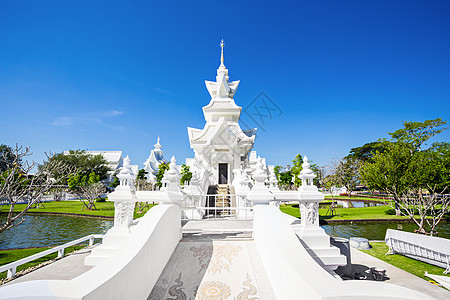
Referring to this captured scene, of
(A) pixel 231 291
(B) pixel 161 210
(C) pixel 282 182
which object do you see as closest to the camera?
(A) pixel 231 291

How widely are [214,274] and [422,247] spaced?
10225 millimetres

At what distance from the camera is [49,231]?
16562mm

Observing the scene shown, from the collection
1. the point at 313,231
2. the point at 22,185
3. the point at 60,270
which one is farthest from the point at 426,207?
the point at 22,185

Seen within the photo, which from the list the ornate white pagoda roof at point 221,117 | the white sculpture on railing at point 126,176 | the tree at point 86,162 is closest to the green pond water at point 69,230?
the ornate white pagoda roof at point 221,117

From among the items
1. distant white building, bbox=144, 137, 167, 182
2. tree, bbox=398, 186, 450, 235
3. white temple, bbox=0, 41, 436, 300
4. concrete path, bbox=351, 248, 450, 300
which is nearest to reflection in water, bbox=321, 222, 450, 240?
tree, bbox=398, 186, 450, 235

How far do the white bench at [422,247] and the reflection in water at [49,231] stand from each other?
684 inches

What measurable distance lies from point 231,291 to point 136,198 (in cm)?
328

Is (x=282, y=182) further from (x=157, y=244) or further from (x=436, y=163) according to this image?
(x=157, y=244)

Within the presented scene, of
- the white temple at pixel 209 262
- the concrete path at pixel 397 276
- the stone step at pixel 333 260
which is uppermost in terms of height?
the white temple at pixel 209 262

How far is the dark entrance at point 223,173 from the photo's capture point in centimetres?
2044

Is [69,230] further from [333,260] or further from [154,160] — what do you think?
[154,160]

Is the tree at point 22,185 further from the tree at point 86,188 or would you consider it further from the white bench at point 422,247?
the tree at point 86,188

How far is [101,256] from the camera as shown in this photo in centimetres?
502

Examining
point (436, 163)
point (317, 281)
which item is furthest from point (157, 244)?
point (436, 163)
